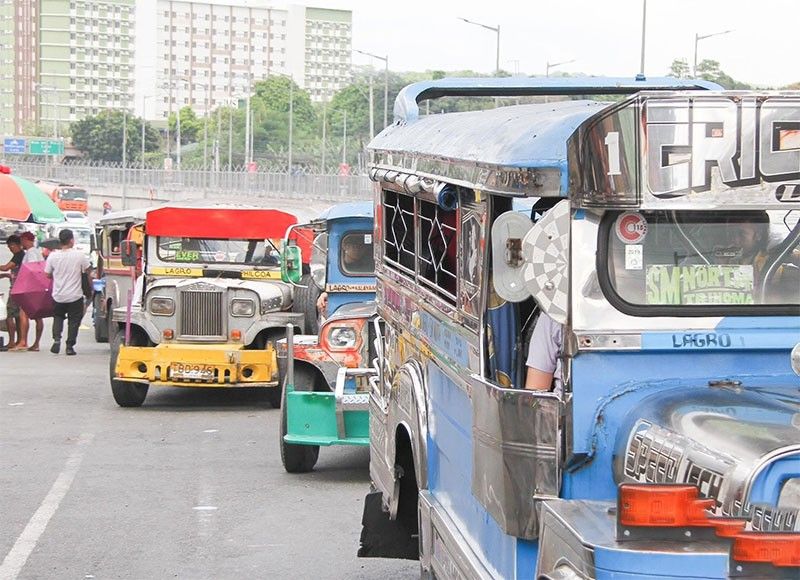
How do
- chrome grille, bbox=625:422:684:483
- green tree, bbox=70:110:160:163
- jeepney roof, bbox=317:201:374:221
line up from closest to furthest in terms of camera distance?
1. chrome grille, bbox=625:422:684:483
2. jeepney roof, bbox=317:201:374:221
3. green tree, bbox=70:110:160:163

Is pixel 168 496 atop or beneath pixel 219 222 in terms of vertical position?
beneath

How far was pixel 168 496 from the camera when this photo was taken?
10.8 metres

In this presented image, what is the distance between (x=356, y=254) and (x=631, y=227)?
29.7ft

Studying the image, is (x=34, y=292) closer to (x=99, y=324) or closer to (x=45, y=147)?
(x=99, y=324)

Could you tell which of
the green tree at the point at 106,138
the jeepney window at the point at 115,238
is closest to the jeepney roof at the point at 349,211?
the jeepney window at the point at 115,238

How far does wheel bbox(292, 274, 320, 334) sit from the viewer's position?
16.5 m

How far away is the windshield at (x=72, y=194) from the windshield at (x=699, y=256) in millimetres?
74204

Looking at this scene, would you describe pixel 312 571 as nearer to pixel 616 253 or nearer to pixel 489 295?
pixel 489 295

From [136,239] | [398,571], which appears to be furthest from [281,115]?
[398,571]

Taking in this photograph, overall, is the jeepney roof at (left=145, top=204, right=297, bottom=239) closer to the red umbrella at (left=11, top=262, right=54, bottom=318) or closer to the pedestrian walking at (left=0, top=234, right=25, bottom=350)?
the red umbrella at (left=11, top=262, right=54, bottom=318)

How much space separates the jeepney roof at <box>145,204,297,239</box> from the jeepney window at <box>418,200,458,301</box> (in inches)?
398

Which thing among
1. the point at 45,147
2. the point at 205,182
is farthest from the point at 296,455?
the point at 45,147

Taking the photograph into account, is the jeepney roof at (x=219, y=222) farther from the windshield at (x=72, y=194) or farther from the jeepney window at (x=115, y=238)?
the windshield at (x=72, y=194)

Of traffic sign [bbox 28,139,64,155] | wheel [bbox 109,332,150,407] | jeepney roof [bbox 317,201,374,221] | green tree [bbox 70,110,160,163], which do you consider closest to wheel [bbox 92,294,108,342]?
wheel [bbox 109,332,150,407]
